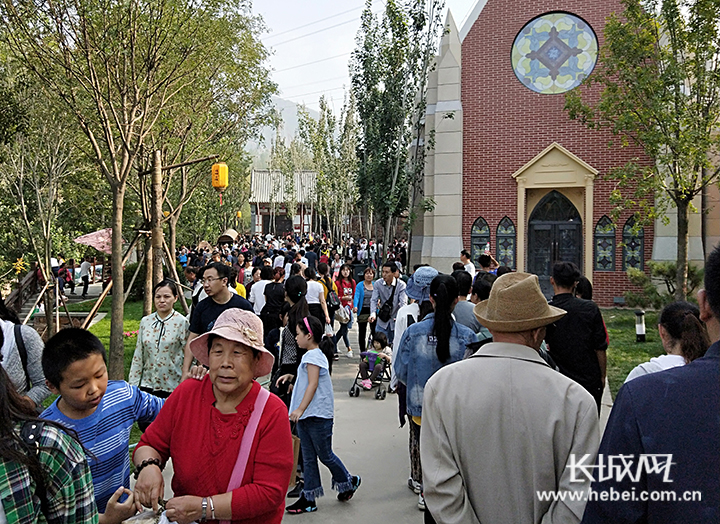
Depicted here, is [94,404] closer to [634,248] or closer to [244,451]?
[244,451]

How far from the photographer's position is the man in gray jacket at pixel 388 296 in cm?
1025

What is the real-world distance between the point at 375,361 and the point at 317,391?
4.32m

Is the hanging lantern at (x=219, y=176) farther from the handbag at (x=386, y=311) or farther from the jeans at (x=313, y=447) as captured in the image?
the jeans at (x=313, y=447)

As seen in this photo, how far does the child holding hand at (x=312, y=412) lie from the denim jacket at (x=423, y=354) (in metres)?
0.71

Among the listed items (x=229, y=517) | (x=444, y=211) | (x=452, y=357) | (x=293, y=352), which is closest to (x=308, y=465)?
(x=293, y=352)

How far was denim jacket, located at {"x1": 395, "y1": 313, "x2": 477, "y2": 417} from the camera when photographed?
5.20 meters

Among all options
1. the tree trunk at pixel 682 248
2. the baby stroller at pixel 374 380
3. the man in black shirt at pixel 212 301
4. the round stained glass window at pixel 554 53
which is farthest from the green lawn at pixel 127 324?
the round stained glass window at pixel 554 53

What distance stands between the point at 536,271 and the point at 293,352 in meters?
15.0

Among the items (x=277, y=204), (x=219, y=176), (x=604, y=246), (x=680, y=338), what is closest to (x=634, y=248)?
(x=604, y=246)

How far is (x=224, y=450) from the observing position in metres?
2.81

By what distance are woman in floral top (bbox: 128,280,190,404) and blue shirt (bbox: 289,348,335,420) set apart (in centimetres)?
110

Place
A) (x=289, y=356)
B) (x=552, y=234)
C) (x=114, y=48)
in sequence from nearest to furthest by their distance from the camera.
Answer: (x=289, y=356), (x=114, y=48), (x=552, y=234)
